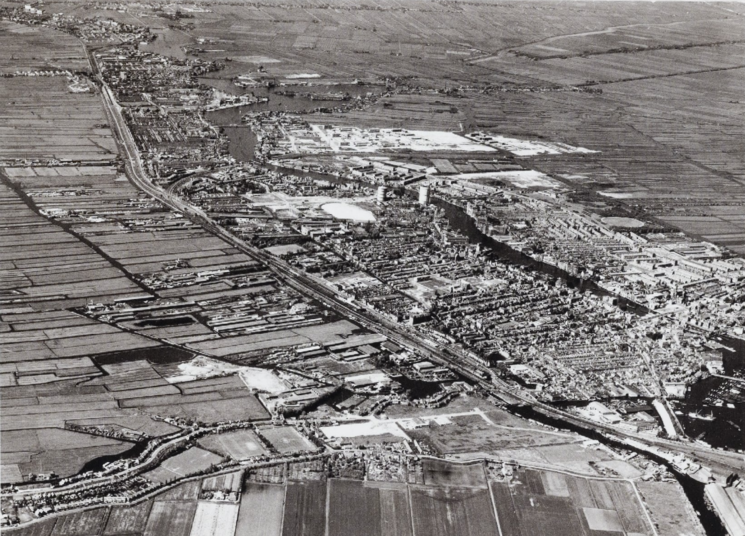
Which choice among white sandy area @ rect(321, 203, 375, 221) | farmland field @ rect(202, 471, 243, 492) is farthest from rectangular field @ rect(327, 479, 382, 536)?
white sandy area @ rect(321, 203, 375, 221)

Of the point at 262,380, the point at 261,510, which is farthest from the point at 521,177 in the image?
the point at 261,510

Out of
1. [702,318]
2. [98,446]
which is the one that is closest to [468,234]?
[702,318]

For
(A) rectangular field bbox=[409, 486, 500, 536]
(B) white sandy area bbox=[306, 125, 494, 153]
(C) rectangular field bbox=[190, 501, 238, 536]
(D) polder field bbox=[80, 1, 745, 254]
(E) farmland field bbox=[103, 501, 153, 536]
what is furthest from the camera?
(B) white sandy area bbox=[306, 125, 494, 153]

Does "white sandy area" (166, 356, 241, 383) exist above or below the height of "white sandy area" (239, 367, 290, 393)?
below

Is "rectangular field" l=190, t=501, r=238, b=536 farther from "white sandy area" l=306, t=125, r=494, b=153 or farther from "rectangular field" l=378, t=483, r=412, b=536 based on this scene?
"white sandy area" l=306, t=125, r=494, b=153

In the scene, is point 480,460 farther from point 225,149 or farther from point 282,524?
point 225,149

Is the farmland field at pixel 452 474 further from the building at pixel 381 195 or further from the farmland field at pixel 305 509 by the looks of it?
the building at pixel 381 195

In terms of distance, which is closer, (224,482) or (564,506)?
(224,482)

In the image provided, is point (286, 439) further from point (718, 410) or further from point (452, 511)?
point (718, 410)
